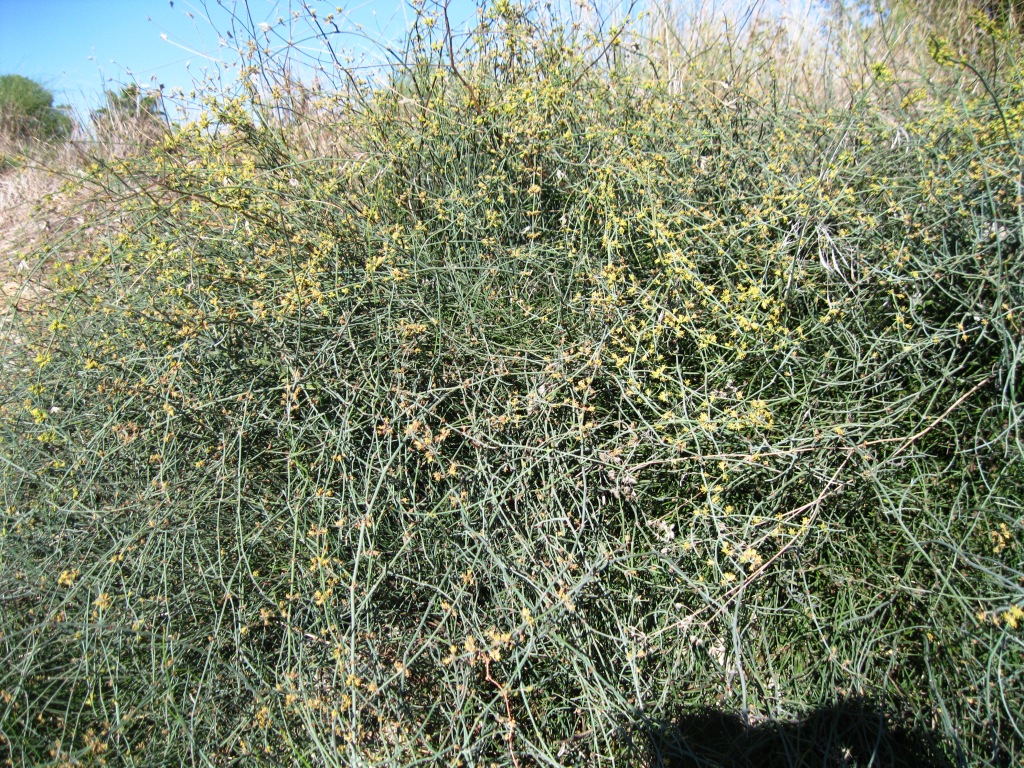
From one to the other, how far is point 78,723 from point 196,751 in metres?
0.33

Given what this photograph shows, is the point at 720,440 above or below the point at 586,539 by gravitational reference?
above

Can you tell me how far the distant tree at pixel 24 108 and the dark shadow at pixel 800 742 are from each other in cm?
635

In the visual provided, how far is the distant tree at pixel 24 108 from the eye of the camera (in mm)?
5711

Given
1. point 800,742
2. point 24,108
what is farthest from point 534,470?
point 24,108

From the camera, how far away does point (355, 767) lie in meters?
1.48

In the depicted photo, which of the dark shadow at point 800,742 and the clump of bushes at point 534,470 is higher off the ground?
the clump of bushes at point 534,470

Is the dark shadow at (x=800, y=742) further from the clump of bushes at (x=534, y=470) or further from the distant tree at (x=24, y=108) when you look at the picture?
the distant tree at (x=24, y=108)

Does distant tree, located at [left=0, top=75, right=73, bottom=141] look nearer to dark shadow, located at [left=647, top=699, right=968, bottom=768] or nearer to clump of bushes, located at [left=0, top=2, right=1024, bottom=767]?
clump of bushes, located at [left=0, top=2, right=1024, bottom=767]

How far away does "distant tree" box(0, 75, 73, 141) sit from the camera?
18.7 ft

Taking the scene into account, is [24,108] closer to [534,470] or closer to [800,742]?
[534,470]

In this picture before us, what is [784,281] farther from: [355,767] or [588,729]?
[355,767]

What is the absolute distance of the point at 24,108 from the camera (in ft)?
19.7

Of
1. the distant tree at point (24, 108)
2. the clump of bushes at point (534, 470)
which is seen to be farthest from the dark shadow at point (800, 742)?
the distant tree at point (24, 108)

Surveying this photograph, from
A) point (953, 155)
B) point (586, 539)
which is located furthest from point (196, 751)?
point (953, 155)
